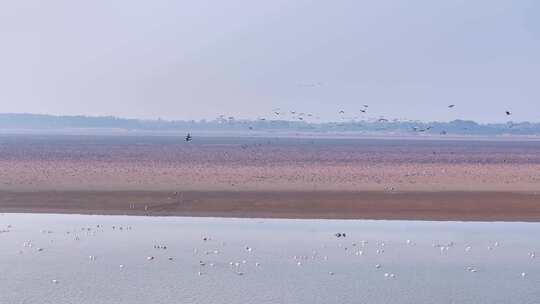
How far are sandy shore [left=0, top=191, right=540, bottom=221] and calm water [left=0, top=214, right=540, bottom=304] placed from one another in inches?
85.7

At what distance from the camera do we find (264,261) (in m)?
24.5

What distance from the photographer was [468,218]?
35.0 meters

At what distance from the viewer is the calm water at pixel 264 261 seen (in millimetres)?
20453

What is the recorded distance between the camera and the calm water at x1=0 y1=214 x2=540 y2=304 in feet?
67.1

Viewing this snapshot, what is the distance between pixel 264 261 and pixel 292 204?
14.3 meters

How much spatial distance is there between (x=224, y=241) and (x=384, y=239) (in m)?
4.81

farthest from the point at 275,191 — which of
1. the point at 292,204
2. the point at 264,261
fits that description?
the point at 264,261

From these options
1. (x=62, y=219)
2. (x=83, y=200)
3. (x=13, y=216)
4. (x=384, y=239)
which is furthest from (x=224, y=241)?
(x=83, y=200)

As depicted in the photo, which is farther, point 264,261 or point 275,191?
point 275,191

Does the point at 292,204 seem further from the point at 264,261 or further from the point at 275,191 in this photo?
the point at 264,261

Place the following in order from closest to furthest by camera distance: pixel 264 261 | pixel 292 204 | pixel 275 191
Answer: pixel 264 261, pixel 292 204, pixel 275 191

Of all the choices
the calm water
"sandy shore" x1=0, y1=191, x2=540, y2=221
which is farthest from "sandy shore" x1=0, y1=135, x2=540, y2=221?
the calm water

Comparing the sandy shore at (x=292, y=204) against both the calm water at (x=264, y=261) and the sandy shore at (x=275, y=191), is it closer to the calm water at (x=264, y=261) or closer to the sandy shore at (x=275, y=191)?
the sandy shore at (x=275, y=191)

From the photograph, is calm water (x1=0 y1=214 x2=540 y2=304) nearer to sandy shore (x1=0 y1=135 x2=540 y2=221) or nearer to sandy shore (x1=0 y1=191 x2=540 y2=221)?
sandy shore (x1=0 y1=191 x2=540 y2=221)
